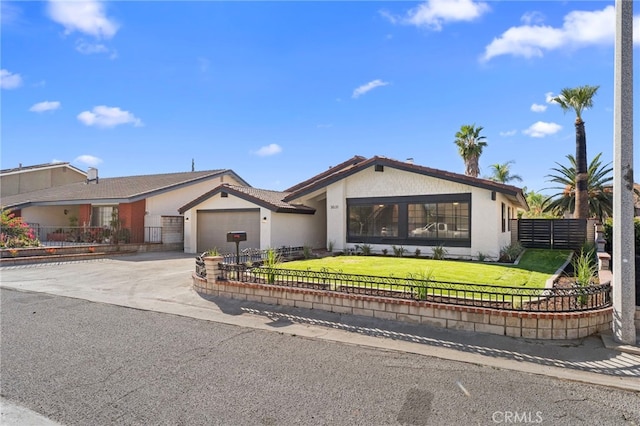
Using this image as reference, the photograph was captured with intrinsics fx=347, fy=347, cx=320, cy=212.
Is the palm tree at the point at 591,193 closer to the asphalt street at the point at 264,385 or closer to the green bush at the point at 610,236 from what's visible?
the green bush at the point at 610,236

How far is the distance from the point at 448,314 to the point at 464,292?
1.81 feet

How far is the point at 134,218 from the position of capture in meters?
21.0

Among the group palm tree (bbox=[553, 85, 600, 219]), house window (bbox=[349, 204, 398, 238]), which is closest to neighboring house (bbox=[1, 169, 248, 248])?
house window (bbox=[349, 204, 398, 238])

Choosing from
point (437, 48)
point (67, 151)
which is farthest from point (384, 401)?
point (67, 151)

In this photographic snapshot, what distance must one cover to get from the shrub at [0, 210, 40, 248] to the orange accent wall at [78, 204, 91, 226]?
5.42 metres

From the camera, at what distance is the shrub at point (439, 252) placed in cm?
1374

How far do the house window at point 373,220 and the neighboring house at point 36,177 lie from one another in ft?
106

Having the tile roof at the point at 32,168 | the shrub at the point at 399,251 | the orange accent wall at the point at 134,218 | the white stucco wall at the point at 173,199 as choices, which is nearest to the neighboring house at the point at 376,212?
the shrub at the point at 399,251

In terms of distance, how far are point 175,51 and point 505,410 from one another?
1389cm

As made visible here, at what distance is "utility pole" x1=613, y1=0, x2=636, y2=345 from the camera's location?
18.1ft

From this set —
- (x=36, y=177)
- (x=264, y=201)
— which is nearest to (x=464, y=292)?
(x=264, y=201)

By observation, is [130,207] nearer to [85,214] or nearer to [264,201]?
[85,214]

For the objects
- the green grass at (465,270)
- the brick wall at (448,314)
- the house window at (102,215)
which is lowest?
the brick wall at (448,314)

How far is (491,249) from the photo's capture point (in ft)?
42.9
